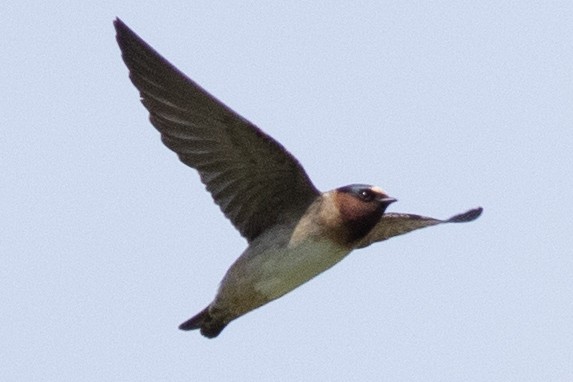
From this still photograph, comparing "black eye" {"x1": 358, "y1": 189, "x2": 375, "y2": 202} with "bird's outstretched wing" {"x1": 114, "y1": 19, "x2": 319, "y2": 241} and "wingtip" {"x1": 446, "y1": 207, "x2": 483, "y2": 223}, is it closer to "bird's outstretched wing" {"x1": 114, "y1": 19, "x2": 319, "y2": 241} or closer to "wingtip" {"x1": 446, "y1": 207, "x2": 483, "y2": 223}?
"bird's outstretched wing" {"x1": 114, "y1": 19, "x2": 319, "y2": 241}

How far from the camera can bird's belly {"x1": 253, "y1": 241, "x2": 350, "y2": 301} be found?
1159cm

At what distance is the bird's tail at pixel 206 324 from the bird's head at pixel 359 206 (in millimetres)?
960

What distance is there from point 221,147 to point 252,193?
0.34 meters

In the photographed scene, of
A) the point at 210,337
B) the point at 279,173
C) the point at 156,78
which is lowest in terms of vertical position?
the point at 210,337

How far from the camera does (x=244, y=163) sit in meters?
11.7

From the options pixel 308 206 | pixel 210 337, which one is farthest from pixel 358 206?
pixel 210 337

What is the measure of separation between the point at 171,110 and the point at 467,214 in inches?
78.0

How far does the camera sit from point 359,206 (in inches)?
465

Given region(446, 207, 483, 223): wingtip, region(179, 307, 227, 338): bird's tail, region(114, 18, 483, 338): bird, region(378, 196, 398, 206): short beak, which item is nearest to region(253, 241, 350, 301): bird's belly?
region(114, 18, 483, 338): bird

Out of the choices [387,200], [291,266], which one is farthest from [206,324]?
[387,200]

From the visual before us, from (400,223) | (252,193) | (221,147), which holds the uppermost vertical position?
(221,147)

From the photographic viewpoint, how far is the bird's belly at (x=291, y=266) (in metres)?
11.6

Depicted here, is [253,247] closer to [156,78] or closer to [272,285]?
[272,285]

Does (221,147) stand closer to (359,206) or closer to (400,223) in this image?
(359,206)
